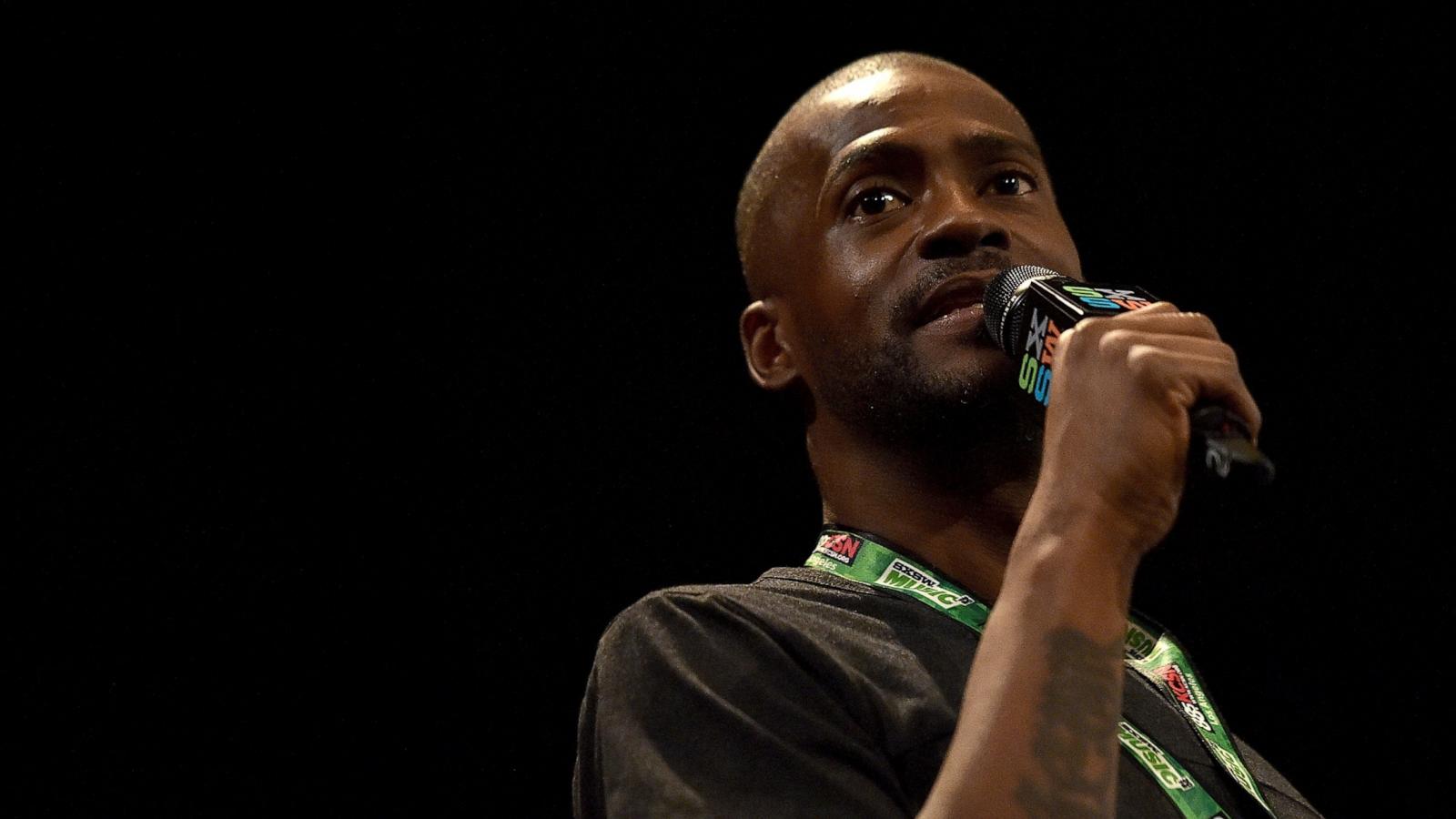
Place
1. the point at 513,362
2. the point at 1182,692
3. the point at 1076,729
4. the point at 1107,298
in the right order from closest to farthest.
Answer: the point at 1076,729, the point at 1107,298, the point at 1182,692, the point at 513,362

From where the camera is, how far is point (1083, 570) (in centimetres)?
111

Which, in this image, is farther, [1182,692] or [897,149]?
[897,149]

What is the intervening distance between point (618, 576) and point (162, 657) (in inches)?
32.1

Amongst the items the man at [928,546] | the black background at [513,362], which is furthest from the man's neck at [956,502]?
the black background at [513,362]

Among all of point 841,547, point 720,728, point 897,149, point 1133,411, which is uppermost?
point 897,149

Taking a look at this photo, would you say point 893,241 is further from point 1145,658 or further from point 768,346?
point 1145,658

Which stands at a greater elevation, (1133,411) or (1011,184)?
(1011,184)

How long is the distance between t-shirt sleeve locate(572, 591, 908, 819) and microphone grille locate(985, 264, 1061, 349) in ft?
1.39

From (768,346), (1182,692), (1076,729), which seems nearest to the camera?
(1076,729)

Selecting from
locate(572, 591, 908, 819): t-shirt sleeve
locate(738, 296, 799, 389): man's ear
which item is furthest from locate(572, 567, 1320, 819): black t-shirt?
locate(738, 296, 799, 389): man's ear

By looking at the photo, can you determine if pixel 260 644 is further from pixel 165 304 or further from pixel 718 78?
pixel 718 78

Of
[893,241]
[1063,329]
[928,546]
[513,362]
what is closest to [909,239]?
[893,241]

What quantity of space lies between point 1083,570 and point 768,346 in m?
0.97

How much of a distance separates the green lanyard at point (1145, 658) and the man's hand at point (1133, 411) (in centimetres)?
34
